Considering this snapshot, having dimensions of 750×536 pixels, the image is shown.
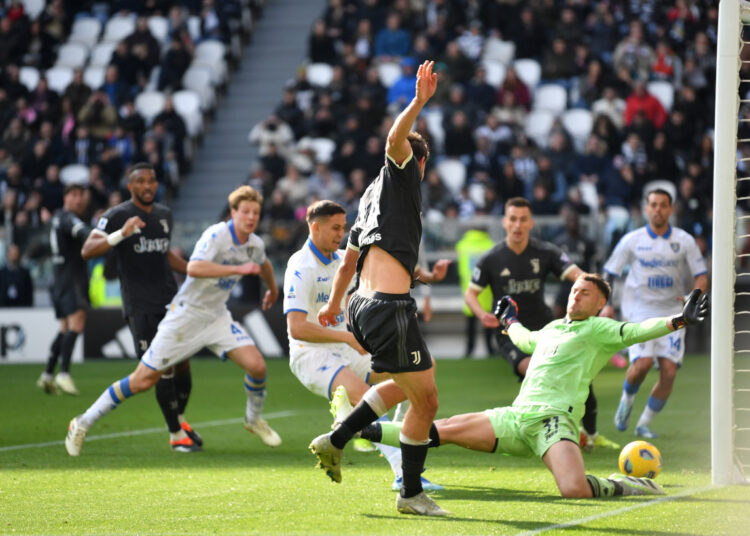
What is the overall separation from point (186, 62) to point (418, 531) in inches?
812

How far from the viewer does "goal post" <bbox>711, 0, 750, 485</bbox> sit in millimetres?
7609

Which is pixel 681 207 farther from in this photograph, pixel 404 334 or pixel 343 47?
pixel 404 334

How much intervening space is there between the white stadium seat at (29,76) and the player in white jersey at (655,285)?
18840 millimetres

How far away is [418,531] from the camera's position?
19.9ft

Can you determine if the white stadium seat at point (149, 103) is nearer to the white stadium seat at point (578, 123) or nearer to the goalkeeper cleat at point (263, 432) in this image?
the white stadium seat at point (578, 123)

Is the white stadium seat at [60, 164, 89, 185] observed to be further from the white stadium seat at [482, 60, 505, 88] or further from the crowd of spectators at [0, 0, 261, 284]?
the white stadium seat at [482, 60, 505, 88]

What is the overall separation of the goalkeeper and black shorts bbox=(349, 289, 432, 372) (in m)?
1.03

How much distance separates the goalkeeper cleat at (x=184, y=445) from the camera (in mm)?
9820

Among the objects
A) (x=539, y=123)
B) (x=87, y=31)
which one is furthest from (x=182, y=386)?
(x=87, y=31)

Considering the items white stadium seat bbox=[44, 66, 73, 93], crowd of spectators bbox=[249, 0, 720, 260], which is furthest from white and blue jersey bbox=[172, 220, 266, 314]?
white stadium seat bbox=[44, 66, 73, 93]

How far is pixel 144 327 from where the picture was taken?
10.2 meters

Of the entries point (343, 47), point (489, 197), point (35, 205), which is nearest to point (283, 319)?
point (489, 197)

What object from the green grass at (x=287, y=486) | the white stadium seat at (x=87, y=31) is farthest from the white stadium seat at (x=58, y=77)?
the green grass at (x=287, y=486)

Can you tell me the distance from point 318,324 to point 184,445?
86.5 inches
